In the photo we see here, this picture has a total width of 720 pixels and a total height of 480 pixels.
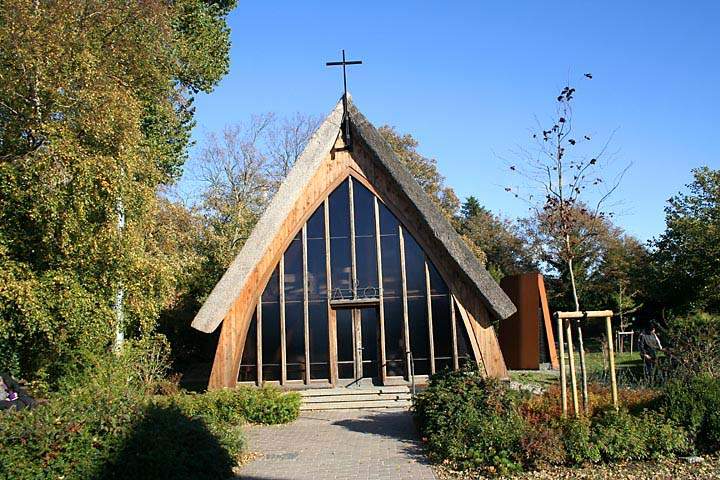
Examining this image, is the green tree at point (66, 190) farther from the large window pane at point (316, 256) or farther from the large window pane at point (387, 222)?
the large window pane at point (387, 222)

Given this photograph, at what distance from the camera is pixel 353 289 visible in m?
16.7

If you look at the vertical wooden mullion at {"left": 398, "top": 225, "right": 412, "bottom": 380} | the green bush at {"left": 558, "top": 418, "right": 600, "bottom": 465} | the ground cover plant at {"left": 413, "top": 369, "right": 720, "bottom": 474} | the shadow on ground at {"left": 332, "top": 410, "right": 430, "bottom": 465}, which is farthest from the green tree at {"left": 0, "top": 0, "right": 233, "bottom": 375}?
the green bush at {"left": 558, "top": 418, "right": 600, "bottom": 465}

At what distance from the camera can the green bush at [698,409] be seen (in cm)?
898

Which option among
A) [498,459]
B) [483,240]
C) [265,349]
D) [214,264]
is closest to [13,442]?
[498,459]

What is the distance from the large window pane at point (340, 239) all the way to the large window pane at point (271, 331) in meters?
1.54

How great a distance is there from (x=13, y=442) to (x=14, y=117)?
857cm

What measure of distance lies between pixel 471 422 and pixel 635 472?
2277mm

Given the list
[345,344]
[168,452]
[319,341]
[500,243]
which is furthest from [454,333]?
[500,243]

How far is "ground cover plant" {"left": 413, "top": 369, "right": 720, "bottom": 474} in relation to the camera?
8.70m

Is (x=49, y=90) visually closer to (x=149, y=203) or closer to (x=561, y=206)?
(x=149, y=203)

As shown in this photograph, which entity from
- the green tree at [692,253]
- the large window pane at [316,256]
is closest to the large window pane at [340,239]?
the large window pane at [316,256]

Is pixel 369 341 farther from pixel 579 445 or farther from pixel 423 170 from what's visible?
pixel 423 170

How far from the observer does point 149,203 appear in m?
14.4

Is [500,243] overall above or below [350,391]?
above
